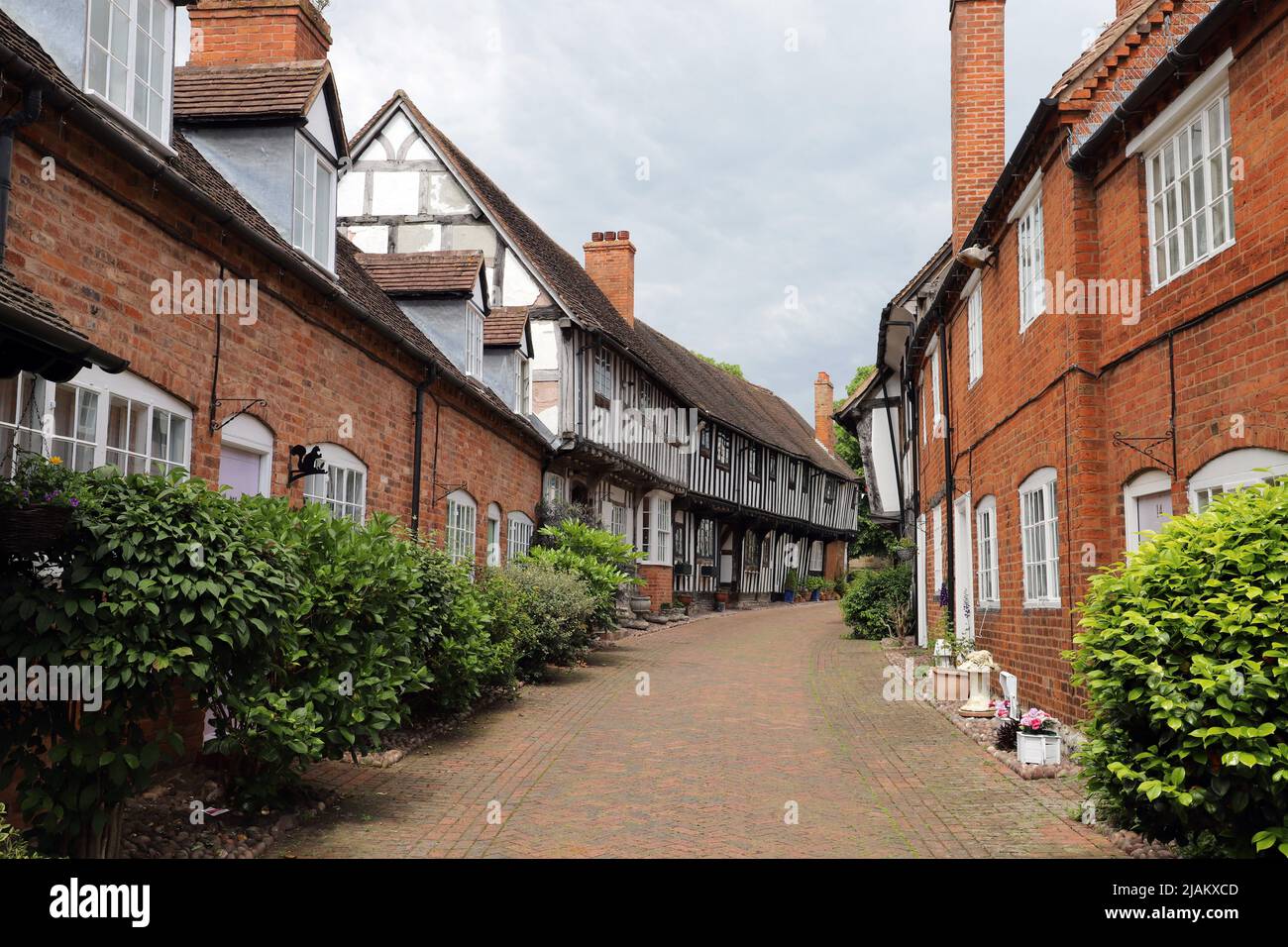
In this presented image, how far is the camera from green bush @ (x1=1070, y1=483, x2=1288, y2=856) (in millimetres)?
4754

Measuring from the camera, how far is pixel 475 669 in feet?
31.5

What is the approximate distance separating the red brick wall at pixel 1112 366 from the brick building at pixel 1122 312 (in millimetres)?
18

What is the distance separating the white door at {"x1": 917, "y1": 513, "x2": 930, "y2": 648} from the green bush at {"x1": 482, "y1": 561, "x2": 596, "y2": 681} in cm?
608

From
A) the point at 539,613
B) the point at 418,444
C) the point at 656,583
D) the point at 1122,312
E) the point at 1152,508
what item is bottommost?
the point at 539,613

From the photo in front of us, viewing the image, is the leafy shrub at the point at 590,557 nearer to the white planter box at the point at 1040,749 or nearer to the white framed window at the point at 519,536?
Result: the white framed window at the point at 519,536

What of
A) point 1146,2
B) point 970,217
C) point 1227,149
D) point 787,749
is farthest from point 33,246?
point 970,217

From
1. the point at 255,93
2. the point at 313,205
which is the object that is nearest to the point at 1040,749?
the point at 313,205

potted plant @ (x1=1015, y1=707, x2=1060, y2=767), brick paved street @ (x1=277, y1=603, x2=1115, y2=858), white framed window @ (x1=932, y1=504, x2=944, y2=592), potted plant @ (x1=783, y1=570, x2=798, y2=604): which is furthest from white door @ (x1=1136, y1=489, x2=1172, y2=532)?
potted plant @ (x1=783, y1=570, x2=798, y2=604)

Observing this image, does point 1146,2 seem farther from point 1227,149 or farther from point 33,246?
point 33,246

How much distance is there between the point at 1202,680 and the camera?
16.0 ft

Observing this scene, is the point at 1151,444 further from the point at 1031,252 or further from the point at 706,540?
the point at 706,540

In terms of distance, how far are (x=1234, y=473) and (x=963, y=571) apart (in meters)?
7.77

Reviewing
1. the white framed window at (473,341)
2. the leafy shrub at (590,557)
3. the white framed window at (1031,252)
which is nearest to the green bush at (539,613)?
the leafy shrub at (590,557)
